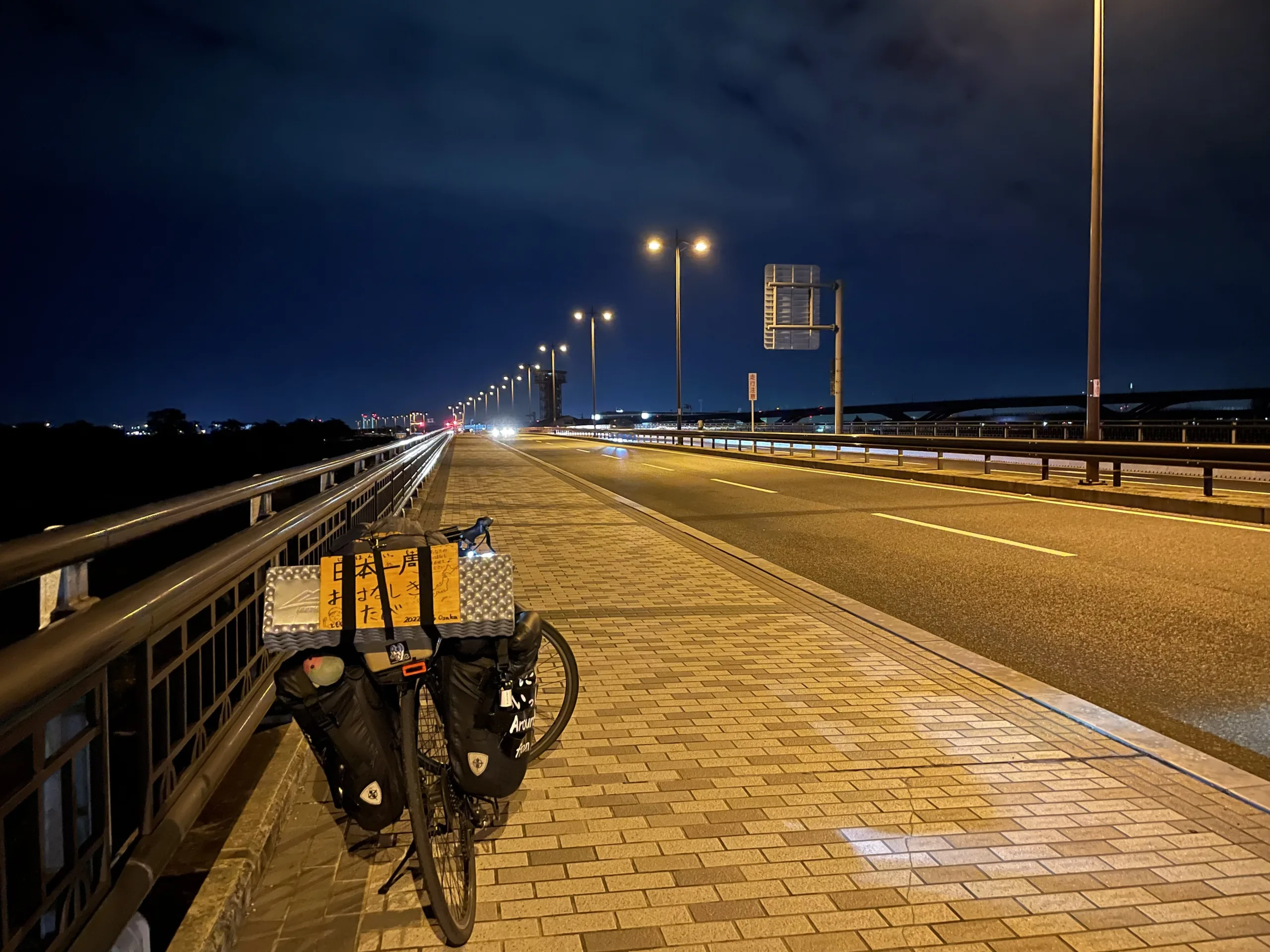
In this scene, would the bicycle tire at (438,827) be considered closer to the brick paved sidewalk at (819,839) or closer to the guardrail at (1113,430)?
the brick paved sidewalk at (819,839)

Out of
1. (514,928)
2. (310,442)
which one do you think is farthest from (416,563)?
(310,442)

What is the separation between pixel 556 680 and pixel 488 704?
5.17 ft

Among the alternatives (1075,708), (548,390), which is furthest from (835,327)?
(548,390)

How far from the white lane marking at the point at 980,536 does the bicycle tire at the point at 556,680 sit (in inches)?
320

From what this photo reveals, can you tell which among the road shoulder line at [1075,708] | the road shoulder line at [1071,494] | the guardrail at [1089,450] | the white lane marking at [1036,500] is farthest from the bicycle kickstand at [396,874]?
the guardrail at [1089,450]

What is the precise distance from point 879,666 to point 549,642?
2867 mm

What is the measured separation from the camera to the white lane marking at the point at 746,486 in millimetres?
20656

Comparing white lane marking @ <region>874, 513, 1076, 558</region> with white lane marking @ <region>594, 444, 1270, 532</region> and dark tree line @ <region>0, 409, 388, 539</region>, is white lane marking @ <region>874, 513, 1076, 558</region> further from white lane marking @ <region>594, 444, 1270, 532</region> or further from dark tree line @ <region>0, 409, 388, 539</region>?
dark tree line @ <region>0, 409, 388, 539</region>

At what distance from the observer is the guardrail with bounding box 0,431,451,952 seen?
2.06m

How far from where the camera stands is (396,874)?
3.33m

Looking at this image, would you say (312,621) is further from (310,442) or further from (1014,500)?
(310,442)

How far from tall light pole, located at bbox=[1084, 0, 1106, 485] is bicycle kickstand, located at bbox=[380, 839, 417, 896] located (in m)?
17.1

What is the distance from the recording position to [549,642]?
4430mm

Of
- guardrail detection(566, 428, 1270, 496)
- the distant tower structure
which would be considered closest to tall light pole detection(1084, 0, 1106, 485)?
guardrail detection(566, 428, 1270, 496)
